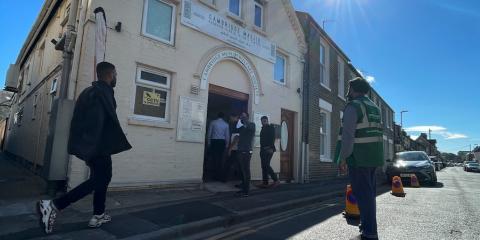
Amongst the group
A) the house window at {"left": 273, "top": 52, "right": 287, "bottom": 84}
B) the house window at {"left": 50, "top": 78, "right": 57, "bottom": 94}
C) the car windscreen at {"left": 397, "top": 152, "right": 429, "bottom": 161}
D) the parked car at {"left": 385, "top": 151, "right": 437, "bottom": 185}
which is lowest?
the parked car at {"left": 385, "top": 151, "right": 437, "bottom": 185}

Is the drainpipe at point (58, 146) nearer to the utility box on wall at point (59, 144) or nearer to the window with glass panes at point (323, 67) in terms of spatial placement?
the utility box on wall at point (59, 144)

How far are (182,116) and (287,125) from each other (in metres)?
5.18

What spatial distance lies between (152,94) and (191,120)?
3.82 feet

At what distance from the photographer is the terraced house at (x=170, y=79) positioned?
21.8 feet

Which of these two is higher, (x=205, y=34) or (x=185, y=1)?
(x=185, y=1)

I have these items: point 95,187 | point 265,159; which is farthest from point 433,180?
point 95,187

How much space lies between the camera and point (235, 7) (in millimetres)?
10117

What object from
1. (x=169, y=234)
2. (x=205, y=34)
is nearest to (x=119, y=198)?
(x=169, y=234)

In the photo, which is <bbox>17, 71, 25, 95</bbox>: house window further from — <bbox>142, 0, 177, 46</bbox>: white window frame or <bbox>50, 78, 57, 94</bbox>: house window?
<bbox>142, 0, 177, 46</bbox>: white window frame

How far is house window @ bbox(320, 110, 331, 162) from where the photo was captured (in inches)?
567

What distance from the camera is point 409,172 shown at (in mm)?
12609

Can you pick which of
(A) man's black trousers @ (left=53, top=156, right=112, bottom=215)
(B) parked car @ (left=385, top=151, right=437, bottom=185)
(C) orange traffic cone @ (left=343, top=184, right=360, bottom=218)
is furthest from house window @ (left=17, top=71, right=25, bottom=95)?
(B) parked car @ (left=385, top=151, right=437, bottom=185)

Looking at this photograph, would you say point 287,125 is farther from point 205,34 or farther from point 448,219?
point 448,219

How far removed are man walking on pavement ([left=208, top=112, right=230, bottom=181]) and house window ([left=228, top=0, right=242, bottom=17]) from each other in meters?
3.38
